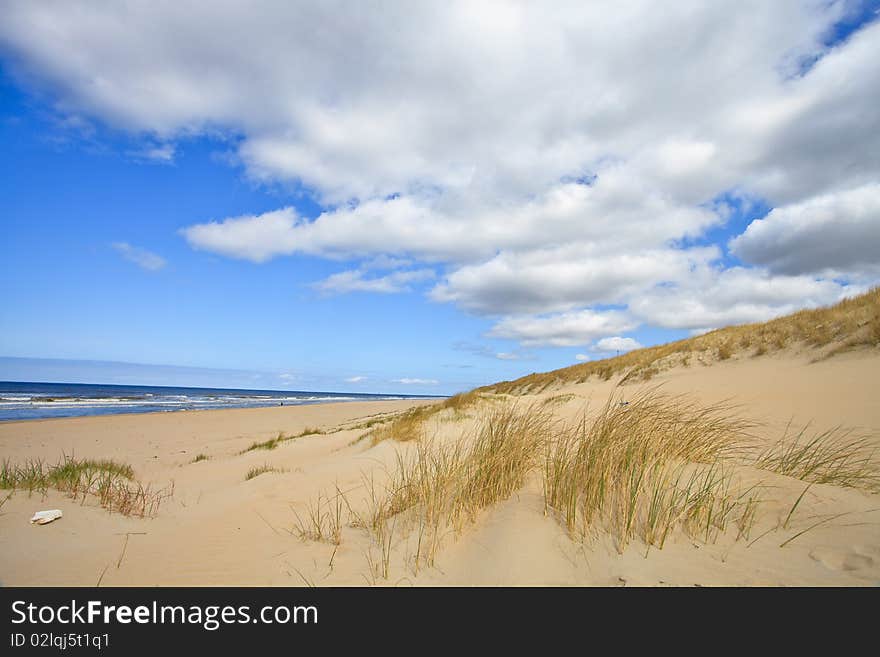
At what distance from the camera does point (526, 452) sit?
413 cm

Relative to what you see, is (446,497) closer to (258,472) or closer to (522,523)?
(522,523)

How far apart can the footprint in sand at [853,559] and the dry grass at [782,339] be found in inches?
417

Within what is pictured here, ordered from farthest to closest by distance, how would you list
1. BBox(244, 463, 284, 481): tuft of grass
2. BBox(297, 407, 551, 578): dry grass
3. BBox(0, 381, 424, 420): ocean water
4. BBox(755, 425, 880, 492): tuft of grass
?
BBox(0, 381, 424, 420): ocean water
BBox(244, 463, 284, 481): tuft of grass
BBox(755, 425, 880, 492): tuft of grass
BBox(297, 407, 551, 578): dry grass

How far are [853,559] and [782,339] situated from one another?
13.4m

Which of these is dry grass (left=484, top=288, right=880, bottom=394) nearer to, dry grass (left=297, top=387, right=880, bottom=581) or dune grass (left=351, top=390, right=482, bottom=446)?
dune grass (left=351, top=390, right=482, bottom=446)

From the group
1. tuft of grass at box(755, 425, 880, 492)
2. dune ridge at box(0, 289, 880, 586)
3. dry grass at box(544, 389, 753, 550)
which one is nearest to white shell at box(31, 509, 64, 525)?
dune ridge at box(0, 289, 880, 586)

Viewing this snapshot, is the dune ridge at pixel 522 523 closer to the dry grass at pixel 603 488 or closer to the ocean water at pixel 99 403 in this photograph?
the dry grass at pixel 603 488

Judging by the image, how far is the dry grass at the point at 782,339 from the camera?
10.9 m

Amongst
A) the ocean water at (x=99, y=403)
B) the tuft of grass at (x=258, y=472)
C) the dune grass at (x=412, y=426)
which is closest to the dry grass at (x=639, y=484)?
the dune grass at (x=412, y=426)

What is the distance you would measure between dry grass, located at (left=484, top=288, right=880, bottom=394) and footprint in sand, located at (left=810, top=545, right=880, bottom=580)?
34.8 feet

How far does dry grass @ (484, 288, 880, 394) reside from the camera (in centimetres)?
1089

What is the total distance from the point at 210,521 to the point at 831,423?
9.04 m
